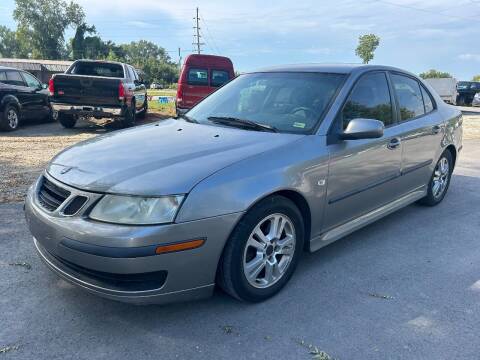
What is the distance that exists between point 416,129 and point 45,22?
9816 cm

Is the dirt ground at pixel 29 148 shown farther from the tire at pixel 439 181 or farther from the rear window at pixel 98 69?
Answer: the tire at pixel 439 181

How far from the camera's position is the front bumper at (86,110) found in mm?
10656

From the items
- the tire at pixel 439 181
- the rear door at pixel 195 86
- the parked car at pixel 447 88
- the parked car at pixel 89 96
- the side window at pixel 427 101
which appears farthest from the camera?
the parked car at pixel 447 88

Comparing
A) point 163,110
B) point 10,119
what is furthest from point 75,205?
point 163,110

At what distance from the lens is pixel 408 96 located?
468 cm

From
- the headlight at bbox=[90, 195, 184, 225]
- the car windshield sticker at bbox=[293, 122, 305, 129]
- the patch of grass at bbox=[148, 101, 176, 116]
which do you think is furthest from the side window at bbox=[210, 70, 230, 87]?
the headlight at bbox=[90, 195, 184, 225]

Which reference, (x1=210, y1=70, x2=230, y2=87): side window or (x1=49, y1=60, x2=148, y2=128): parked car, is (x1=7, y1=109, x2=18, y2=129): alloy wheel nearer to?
(x1=49, y1=60, x2=148, y2=128): parked car

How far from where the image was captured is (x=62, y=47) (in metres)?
92.1

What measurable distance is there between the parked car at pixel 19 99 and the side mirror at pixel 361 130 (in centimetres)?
969

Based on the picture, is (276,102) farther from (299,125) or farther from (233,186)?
(233,186)

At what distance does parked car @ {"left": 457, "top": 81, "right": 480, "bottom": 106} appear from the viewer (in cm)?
3195

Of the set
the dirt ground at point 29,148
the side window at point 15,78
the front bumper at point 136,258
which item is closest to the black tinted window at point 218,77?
the dirt ground at point 29,148

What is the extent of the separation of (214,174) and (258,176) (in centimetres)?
32

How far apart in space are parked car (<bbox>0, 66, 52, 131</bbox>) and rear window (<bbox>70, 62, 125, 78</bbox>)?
117 centimetres
